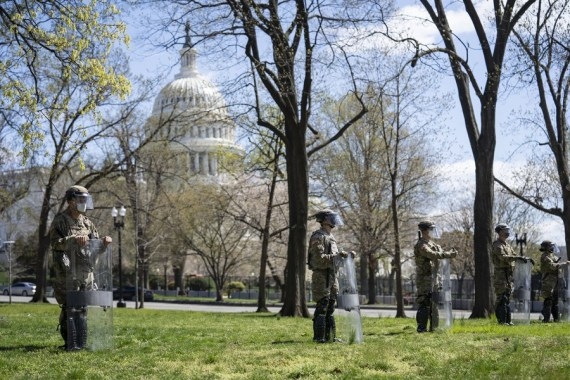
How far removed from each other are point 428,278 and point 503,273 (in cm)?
282

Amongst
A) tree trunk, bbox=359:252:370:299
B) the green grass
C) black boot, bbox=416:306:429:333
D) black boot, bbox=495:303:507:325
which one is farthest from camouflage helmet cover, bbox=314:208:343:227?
tree trunk, bbox=359:252:370:299

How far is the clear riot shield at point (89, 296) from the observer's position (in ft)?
32.2

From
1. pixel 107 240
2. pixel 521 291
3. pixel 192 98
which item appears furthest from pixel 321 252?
pixel 192 98

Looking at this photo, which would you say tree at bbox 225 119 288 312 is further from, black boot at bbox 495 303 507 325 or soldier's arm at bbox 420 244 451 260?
soldier's arm at bbox 420 244 451 260

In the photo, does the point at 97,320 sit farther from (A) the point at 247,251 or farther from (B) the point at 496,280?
(A) the point at 247,251

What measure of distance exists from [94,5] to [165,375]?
10.7 meters

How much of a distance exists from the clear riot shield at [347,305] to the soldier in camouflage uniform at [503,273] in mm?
5027

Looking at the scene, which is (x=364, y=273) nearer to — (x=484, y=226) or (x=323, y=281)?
(x=484, y=226)

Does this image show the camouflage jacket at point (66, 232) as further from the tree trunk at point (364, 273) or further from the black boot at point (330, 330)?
the tree trunk at point (364, 273)

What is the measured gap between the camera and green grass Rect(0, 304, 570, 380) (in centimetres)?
816

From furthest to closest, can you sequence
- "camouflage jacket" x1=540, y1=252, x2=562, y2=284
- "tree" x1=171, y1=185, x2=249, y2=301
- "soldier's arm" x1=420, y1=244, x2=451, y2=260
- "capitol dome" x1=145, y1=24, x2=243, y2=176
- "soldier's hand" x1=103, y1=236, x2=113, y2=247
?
"tree" x1=171, y1=185, x2=249, y2=301, "capitol dome" x1=145, y1=24, x2=243, y2=176, "camouflage jacket" x1=540, y1=252, x2=562, y2=284, "soldier's arm" x1=420, y1=244, x2=451, y2=260, "soldier's hand" x1=103, y1=236, x2=113, y2=247

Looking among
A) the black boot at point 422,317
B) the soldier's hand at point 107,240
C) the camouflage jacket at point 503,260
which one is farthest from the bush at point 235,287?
the soldier's hand at point 107,240

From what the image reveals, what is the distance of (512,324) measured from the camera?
15.2 metres

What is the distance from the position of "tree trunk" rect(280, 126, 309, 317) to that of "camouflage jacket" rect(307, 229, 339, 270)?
37.4 ft
